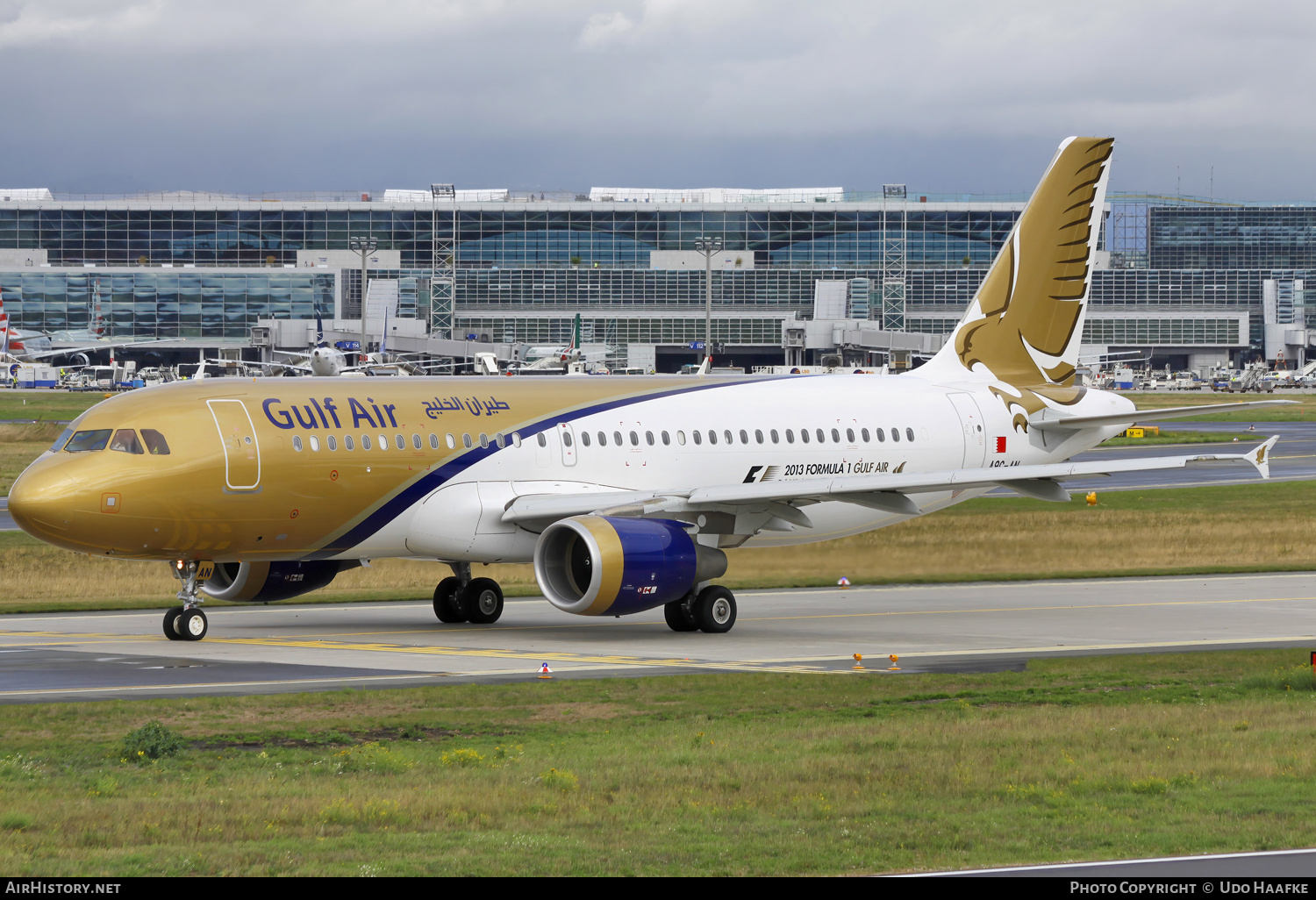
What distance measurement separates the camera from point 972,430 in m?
38.7

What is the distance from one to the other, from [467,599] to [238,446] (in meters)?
6.79

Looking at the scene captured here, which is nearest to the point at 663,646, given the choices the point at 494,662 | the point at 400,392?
the point at 494,662

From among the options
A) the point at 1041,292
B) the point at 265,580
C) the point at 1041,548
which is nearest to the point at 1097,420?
the point at 1041,292

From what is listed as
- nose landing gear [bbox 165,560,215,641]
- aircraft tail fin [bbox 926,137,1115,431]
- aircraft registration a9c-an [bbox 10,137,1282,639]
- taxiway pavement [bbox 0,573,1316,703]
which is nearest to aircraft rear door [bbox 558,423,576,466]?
aircraft registration a9c-an [bbox 10,137,1282,639]

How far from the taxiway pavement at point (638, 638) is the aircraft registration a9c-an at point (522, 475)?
126 cm

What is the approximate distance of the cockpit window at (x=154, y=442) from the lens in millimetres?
28859

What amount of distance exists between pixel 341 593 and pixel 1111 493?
3389 cm

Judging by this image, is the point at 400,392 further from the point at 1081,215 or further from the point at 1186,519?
the point at 1186,519

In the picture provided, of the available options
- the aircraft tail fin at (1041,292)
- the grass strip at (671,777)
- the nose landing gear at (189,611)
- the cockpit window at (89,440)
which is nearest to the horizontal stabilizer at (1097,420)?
the aircraft tail fin at (1041,292)

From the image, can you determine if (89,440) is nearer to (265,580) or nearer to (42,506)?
(42,506)

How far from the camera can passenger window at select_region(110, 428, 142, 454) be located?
28.8m

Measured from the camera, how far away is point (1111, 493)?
204 feet

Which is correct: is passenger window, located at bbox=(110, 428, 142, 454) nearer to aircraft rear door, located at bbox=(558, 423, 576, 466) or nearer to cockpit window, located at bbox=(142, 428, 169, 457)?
cockpit window, located at bbox=(142, 428, 169, 457)

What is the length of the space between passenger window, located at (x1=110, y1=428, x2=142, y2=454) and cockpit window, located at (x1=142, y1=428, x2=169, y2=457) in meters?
0.14
